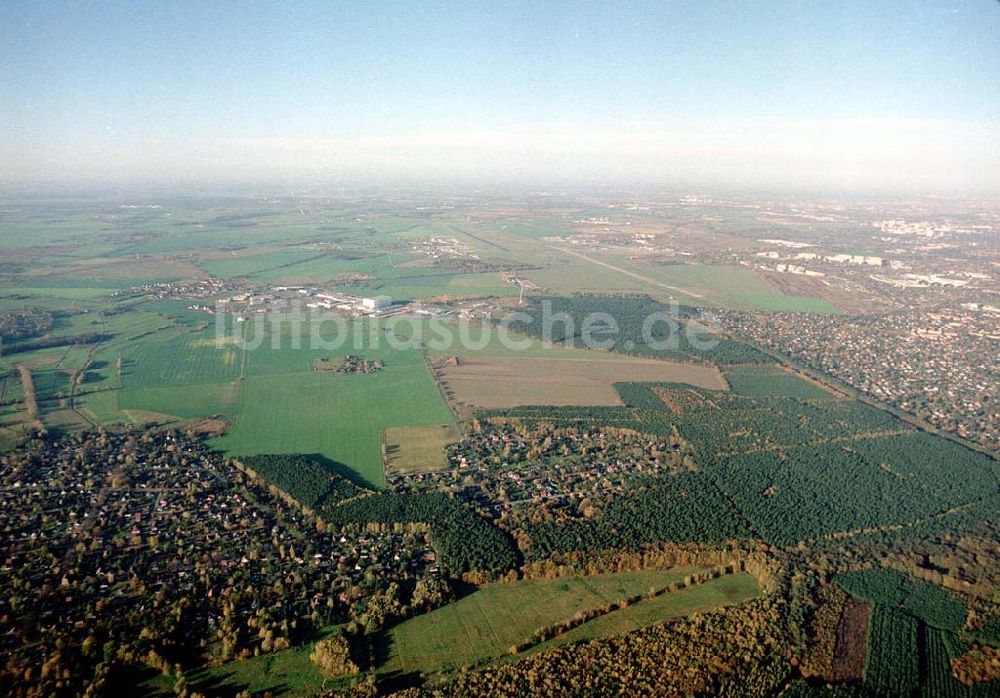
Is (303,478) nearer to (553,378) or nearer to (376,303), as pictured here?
(553,378)

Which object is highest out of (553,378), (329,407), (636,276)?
(636,276)

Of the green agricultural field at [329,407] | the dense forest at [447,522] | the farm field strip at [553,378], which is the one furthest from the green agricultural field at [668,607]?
the farm field strip at [553,378]

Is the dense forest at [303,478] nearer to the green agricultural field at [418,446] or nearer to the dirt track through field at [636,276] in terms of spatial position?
the green agricultural field at [418,446]

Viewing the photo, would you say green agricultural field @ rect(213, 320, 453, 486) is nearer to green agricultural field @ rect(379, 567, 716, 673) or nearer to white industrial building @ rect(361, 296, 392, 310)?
green agricultural field @ rect(379, 567, 716, 673)

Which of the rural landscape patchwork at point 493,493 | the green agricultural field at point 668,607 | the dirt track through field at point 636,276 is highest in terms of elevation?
the dirt track through field at point 636,276

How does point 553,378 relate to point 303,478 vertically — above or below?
above

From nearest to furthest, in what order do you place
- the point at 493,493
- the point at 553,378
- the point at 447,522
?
the point at 447,522, the point at 493,493, the point at 553,378

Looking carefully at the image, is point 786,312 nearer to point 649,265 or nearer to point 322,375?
point 649,265

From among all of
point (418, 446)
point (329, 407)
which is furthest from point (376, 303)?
point (418, 446)

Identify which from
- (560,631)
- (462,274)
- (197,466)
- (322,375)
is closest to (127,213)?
(462,274)
